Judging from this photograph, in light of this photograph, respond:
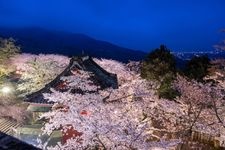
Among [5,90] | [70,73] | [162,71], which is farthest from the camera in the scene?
[5,90]

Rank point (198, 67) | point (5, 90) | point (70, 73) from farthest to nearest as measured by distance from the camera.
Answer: point (198, 67) → point (5, 90) → point (70, 73)

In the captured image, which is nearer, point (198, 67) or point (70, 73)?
point (70, 73)

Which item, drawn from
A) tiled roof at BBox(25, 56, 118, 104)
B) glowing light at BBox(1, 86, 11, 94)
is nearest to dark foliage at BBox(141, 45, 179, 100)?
tiled roof at BBox(25, 56, 118, 104)

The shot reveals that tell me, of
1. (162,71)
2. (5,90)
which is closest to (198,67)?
(162,71)

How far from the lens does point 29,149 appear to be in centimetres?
427

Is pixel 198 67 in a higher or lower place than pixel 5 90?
higher

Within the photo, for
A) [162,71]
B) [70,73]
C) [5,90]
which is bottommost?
[5,90]


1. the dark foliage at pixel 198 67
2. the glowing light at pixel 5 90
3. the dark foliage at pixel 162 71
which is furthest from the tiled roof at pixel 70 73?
the dark foliage at pixel 198 67

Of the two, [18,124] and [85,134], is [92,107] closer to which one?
[85,134]

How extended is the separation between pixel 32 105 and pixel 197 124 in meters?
12.7

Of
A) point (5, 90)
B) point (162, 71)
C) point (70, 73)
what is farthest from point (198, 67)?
point (5, 90)

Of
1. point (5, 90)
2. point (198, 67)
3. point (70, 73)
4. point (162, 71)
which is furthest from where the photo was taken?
point (198, 67)

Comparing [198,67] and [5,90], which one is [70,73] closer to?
[5,90]

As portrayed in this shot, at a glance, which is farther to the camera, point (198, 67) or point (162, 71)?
point (198, 67)
